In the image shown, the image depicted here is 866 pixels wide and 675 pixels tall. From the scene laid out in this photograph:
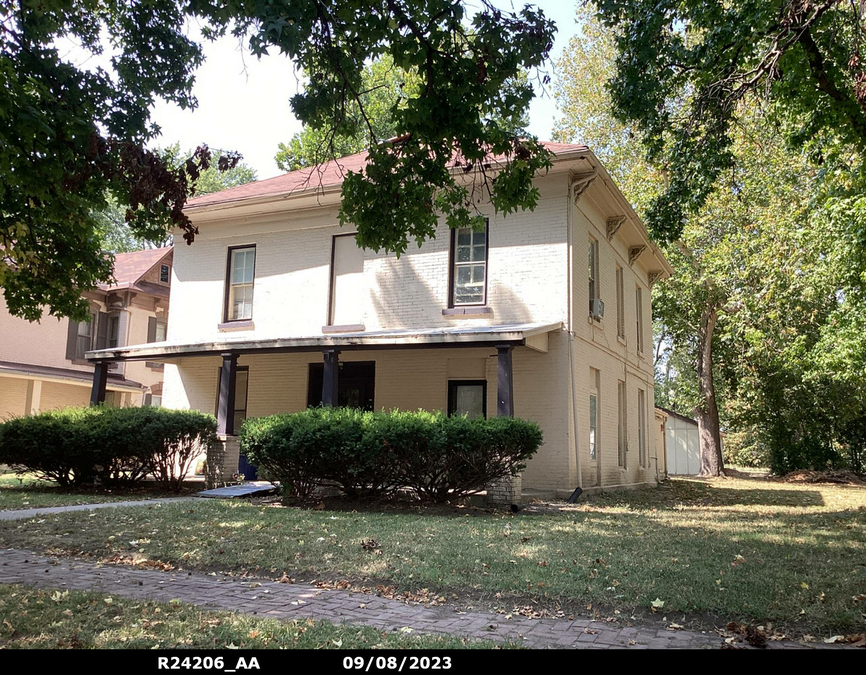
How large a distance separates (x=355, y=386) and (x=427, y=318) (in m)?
2.53

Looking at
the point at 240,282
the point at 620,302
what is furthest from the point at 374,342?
the point at 620,302

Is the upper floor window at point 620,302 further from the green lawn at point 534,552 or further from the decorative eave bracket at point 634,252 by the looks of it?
the green lawn at point 534,552

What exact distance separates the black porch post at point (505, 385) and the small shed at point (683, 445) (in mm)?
26828

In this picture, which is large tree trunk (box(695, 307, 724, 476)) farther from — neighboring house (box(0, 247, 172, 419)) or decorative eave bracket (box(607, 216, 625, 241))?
neighboring house (box(0, 247, 172, 419))

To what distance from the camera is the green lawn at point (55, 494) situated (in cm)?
1071

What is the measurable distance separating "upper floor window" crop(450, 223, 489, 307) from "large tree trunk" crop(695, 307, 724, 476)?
1582 centimetres

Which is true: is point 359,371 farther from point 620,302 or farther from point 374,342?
point 620,302

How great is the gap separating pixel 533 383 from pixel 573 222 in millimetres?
3380

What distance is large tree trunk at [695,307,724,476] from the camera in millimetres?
28094

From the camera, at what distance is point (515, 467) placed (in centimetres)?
1097

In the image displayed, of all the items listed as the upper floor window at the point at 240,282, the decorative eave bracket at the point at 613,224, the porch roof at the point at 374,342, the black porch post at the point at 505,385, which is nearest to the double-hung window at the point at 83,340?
the porch roof at the point at 374,342

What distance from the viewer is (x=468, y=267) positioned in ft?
49.3
